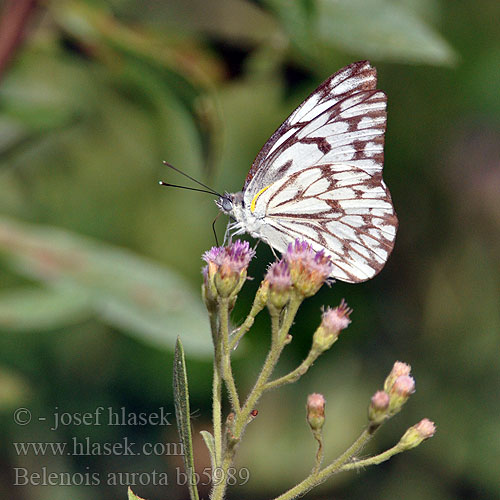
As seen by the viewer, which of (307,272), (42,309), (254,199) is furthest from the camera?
(42,309)

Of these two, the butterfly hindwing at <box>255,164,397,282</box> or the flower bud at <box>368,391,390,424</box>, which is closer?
the flower bud at <box>368,391,390,424</box>

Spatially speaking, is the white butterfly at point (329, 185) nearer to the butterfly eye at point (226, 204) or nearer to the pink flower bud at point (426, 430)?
the butterfly eye at point (226, 204)

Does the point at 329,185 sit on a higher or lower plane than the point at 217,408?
higher

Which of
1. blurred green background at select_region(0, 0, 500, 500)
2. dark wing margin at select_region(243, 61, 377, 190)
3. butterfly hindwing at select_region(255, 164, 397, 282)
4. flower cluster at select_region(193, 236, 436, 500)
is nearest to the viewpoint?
flower cluster at select_region(193, 236, 436, 500)

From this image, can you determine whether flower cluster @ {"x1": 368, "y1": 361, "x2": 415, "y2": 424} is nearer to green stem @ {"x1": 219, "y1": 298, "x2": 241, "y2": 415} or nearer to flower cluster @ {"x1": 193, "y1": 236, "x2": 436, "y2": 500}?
flower cluster @ {"x1": 193, "y1": 236, "x2": 436, "y2": 500}

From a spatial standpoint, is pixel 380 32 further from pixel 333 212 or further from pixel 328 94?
pixel 333 212

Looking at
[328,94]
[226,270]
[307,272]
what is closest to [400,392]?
[307,272]

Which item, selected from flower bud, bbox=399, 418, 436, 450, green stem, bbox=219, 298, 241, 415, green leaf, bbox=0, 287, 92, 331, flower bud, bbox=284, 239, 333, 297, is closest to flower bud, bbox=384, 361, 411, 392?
flower bud, bbox=399, 418, 436, 450
